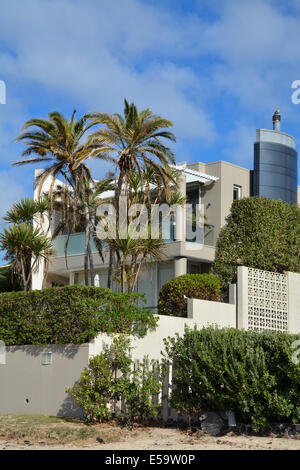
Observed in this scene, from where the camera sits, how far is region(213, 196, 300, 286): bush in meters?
21.9

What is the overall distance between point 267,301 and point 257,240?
195 centimetres

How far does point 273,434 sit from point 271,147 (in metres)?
17.9

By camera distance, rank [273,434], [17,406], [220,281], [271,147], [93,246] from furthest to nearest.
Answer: [271,147], [93,246], [220,281], [17,406], [273,434]

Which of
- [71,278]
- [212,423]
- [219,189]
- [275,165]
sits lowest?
[212,423]

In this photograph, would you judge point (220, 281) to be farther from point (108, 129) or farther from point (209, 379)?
point (209, 379)

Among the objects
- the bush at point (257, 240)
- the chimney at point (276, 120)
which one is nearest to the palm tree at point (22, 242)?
the bush at point (257, 240)

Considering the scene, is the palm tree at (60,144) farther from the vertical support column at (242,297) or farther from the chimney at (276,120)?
the chimney at (276,120)

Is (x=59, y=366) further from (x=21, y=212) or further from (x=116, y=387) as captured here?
(x=21, y=212)

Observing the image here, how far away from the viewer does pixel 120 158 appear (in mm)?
20219

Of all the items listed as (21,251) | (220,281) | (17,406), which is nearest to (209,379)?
(17,406)

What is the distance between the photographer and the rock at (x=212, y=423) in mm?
13656

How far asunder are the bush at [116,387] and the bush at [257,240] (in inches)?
285

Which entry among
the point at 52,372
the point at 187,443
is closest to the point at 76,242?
the point at 52,372

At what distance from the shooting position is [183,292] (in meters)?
20.0
